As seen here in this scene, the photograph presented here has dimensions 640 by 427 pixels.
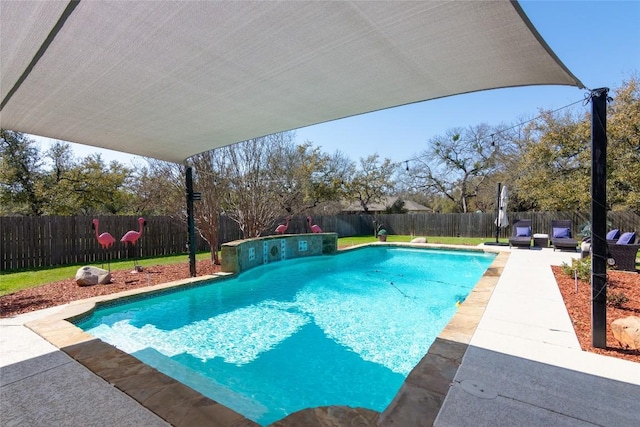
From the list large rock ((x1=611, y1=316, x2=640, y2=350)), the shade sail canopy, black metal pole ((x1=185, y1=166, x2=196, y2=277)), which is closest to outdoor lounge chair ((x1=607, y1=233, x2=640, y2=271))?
large rock ((x1=611, y1=316, x2=640, y2=350))

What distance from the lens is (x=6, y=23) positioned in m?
2.06

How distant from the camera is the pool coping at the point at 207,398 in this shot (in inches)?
81.1

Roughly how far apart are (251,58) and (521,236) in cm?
1255

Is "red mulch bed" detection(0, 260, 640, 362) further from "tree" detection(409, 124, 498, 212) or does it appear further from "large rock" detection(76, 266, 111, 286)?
"tree" detection(409, 124, 498, 212)

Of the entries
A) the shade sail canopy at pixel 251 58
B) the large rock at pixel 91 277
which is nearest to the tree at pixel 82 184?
the large rock at pixel 91 277

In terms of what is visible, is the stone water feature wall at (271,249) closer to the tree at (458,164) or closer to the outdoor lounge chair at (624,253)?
the outdoor lounge chair at (624,253)

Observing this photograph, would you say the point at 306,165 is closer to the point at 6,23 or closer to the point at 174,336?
the point at 174,336

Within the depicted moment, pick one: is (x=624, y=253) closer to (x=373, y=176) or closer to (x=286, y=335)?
(x=286, y=335)

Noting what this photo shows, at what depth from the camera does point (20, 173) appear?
49.4 feet

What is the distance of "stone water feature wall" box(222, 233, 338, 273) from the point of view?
7.84 metres

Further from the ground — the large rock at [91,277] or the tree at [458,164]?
the tree at [458,164]

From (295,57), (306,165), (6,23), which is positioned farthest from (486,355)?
(306,165)

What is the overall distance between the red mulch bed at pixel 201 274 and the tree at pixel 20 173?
12.3 m

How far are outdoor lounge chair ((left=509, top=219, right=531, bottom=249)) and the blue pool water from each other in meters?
4.36
